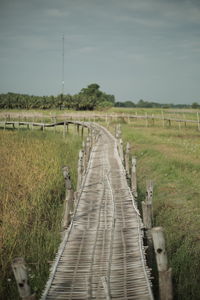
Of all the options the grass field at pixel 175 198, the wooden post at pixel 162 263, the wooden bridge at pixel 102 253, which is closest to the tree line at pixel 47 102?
the grass field at pixel 175 198

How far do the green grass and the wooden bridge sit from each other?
42.2 inches

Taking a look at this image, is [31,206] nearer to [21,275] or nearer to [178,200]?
[178,200]

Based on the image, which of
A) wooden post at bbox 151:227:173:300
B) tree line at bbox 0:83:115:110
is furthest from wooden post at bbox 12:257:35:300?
tree line at bbox 0:83:115:110

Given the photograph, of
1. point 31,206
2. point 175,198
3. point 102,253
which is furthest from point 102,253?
point 175,198

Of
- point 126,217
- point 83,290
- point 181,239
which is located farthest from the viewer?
point 181,239

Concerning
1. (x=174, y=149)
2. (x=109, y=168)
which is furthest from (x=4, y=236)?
(x=174, y=149)

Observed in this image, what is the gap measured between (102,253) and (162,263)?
144cm

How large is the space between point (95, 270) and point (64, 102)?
52.7 meters

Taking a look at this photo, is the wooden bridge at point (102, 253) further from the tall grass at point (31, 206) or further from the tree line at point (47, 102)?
the tree line at point (47, 102)

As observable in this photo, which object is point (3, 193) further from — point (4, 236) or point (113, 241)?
point (113, 241)

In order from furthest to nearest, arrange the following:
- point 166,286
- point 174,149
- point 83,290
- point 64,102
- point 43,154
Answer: point 64,102 → point 174,149 → point 43,154 → point 83,290 → point 166,286

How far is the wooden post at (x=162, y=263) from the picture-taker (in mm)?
2766

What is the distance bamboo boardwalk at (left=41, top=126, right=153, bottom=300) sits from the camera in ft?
11.1

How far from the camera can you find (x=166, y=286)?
312 cm
